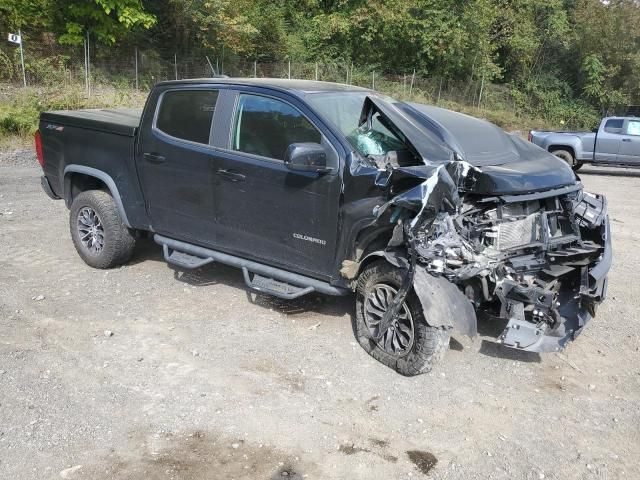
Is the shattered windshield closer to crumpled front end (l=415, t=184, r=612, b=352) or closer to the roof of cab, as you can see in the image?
the roof of cab

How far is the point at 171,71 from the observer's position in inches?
837

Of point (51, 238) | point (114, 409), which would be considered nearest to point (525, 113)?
point (51, 238)

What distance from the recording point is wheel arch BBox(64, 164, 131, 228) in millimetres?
5941

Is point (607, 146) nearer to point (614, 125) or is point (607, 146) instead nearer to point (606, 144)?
point (606, 144)

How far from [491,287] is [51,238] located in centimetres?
531

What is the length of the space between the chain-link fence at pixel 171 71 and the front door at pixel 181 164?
574 centimetres

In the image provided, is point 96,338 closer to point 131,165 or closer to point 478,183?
point 131,165

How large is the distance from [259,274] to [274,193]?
74cm

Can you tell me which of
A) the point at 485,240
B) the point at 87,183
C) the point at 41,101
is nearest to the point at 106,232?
the point at 87,183

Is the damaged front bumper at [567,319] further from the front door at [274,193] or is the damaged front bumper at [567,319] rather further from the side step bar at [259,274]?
the front door at [274,193]

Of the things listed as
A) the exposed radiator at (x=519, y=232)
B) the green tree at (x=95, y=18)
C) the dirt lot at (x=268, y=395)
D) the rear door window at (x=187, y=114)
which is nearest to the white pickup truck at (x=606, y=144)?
the dirt lot at (x=268, y=395)

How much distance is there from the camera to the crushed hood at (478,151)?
420 centimetres

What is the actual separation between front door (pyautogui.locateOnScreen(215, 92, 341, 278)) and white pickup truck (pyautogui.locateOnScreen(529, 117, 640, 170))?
1250cm

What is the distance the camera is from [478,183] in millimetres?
4172
